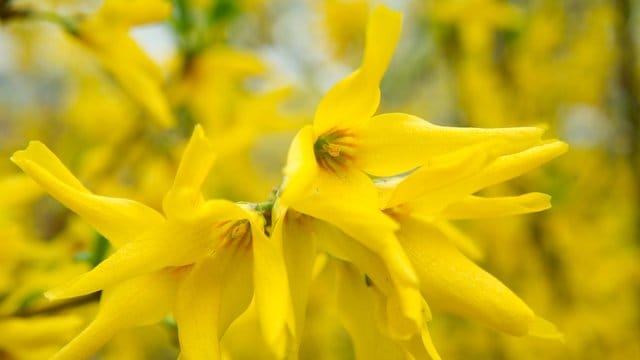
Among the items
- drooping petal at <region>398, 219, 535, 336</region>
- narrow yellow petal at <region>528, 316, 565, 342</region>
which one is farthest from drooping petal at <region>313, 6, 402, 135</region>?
narrow yellow petal at <region>528, 316, 565, 342</region>

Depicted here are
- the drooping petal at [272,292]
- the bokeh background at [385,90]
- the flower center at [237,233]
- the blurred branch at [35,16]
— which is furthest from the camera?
the bokeh background at [385,90]

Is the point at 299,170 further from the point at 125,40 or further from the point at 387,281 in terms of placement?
the point at 125,40

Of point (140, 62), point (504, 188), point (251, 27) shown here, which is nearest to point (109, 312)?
point (140, 62)

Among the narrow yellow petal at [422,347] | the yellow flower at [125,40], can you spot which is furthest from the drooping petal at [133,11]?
the narrow yellow petal at [422,347]

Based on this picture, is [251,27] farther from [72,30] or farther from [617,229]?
[72,30]

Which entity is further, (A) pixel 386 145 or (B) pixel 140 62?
(B) pixel 140 62

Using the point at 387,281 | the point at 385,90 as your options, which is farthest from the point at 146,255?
the point at 385,90

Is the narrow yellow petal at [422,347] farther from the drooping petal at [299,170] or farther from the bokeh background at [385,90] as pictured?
the bokeh background at [385,90]
